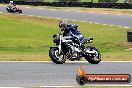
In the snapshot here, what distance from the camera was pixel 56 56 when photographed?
1502cm

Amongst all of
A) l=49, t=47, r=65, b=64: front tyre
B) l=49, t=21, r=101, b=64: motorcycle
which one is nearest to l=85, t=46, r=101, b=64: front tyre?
l=49, t=21, r=101, b=64: motorcycle

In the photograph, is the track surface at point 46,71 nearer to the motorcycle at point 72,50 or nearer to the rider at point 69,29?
the motorcycle at point 72,50

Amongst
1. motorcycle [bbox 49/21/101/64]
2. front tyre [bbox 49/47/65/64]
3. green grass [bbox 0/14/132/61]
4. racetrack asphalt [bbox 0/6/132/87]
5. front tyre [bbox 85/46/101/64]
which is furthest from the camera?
green grass [bbox 0/14/132/61]

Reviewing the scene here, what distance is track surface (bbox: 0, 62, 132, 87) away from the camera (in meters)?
11.1

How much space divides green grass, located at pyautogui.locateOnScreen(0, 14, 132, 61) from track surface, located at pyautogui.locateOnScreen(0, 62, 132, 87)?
198cm

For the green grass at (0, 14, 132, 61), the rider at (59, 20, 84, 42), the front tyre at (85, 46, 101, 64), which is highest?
the rider at (59, 20, 84, 42)

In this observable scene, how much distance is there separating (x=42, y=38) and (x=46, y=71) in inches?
662

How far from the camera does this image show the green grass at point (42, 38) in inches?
896

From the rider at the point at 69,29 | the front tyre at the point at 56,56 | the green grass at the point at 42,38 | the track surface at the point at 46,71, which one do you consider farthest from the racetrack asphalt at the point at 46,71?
the green grass at the point at 42,38

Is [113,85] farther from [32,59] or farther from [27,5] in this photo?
[27,5]

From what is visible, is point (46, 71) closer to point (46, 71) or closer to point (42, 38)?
point (46, 71)

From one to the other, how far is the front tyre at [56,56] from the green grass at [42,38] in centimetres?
169

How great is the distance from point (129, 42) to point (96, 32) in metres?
8.69

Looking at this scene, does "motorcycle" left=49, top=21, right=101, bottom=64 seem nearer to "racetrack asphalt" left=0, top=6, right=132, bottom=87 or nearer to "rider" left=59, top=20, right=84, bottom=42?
"rider" left=59, top=20, right=84, bottom=42
